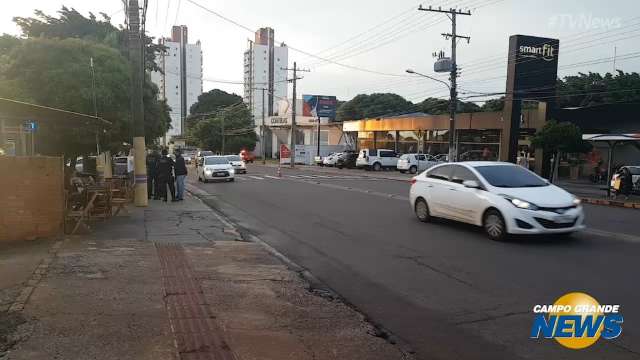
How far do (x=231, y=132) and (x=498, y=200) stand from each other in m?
76.6

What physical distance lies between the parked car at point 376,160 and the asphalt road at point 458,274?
102 ft

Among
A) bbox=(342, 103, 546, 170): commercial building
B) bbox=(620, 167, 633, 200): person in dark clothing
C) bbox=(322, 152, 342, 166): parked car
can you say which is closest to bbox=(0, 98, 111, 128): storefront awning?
bbox=(620, 167, 633, 200): person in dark clothing

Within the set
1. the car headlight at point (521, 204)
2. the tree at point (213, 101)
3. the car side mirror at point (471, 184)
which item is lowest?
the car headlight at point (521, 204)

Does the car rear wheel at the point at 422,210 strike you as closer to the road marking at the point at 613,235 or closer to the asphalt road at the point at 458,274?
the asphalt road at the point at 458,274

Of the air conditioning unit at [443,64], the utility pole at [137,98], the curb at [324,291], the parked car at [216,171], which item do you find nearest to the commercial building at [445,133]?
the air conditioning unit at [443,64]

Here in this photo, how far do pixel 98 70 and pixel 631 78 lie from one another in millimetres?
43623

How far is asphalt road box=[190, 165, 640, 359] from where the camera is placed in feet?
16.4

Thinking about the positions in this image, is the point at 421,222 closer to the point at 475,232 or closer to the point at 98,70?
the point at 475,232

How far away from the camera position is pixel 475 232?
10961 millimetres

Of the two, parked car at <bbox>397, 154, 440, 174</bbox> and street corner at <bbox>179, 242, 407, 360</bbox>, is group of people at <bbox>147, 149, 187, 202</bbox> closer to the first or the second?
street corner at <bbox>179, 242, 407, 360</bbox>

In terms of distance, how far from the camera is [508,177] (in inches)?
423

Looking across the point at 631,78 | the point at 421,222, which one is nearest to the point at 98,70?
the point at 421,222

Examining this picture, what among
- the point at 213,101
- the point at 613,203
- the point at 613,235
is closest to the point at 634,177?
the point at 613,203

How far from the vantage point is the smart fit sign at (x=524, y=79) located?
38.0 meters
